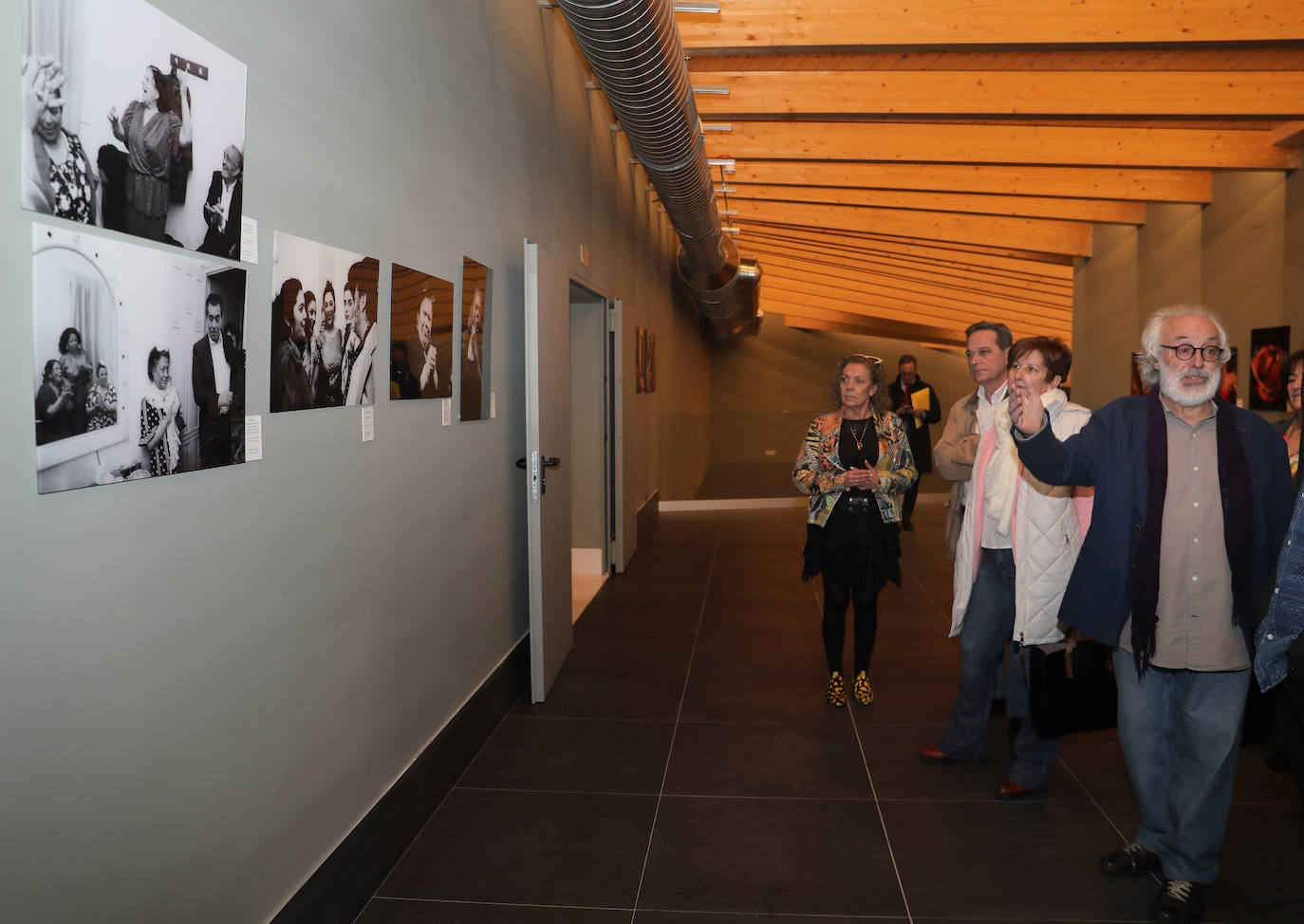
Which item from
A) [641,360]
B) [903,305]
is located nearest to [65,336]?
[641,360]

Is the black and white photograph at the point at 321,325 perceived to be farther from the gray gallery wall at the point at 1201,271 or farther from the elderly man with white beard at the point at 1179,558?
the gray gallery wall at the point at 1201,271

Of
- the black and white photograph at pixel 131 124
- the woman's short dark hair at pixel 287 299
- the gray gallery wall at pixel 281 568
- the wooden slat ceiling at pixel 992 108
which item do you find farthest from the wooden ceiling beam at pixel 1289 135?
the black and white photograph at pixel 131 124

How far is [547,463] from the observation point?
186 inches

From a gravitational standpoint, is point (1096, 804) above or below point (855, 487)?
below

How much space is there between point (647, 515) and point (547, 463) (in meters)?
5.21

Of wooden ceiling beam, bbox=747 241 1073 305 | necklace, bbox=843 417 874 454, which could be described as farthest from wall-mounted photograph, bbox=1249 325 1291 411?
wooden ceiling beam, bbox=747 241 1073 305

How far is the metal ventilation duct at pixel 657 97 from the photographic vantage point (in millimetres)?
3537

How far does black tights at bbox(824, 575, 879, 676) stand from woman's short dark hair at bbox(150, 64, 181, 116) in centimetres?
325

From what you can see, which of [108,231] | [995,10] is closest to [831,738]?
[108,231]

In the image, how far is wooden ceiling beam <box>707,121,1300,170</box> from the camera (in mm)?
6098

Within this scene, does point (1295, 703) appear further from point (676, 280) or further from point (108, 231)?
point (676, 280)

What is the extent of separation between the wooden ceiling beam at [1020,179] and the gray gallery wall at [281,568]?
399cm

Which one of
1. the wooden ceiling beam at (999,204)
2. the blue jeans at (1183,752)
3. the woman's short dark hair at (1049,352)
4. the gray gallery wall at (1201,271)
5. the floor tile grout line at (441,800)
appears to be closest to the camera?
the blue jeans at (1183,752)

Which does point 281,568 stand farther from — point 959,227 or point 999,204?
point 959,227
